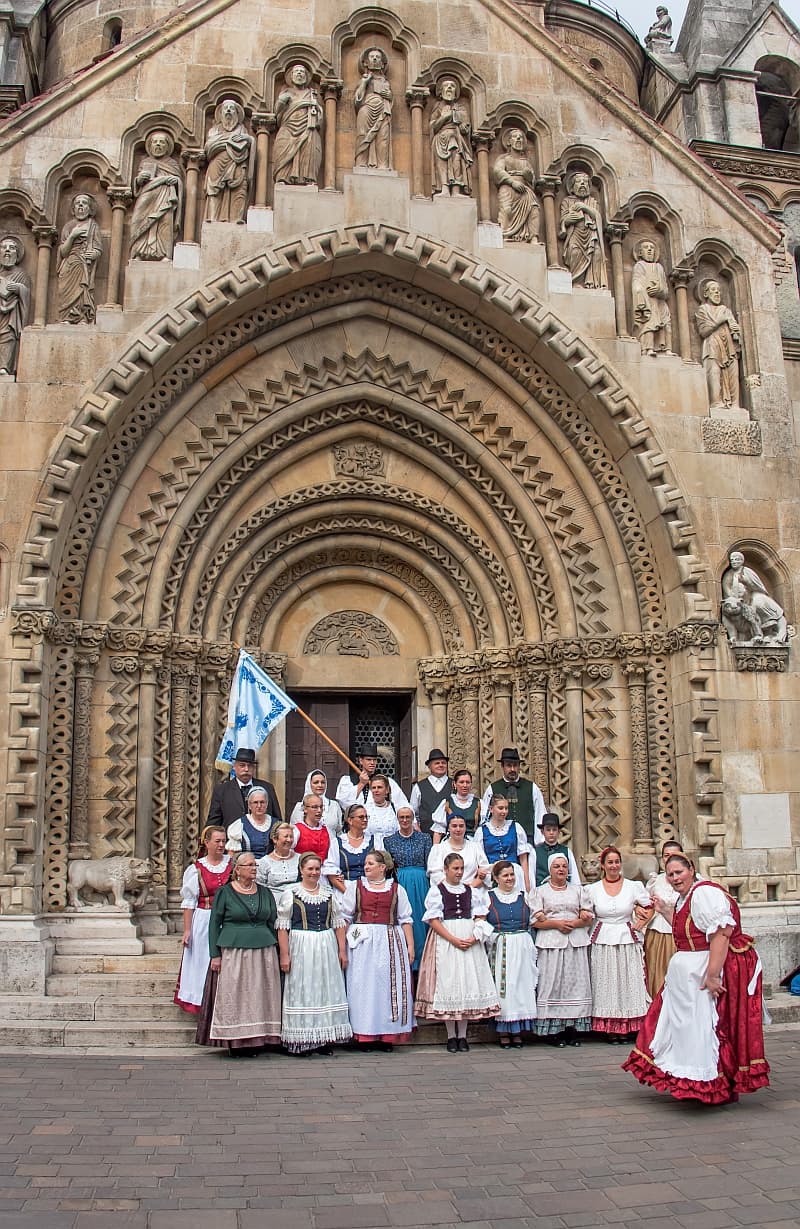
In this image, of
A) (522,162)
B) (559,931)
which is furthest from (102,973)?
(522,162)

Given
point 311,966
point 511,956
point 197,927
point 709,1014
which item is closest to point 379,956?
point 311,966

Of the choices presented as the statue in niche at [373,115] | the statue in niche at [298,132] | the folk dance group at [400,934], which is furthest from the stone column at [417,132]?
the folk dance group at [400,934]

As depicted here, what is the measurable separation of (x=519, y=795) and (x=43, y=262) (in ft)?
24.3

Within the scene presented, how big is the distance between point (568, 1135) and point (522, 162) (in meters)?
10.5

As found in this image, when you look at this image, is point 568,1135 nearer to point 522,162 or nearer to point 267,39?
point 522,162

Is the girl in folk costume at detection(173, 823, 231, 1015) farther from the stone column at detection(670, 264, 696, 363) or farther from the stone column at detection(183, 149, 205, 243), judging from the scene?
the stone column at detection(670, 264, 696, 363)

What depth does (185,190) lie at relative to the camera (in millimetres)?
12258

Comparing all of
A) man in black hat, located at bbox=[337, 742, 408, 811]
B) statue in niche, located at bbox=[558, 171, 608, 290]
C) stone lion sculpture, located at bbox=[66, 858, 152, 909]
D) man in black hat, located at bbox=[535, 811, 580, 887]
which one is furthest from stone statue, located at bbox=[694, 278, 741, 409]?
stone lion sculpture, located at bbox=[66, 858, 152, 909]

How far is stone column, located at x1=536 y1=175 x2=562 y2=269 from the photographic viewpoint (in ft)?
42.1

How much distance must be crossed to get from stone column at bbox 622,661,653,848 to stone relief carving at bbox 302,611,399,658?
3.00 m

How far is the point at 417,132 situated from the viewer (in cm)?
1294

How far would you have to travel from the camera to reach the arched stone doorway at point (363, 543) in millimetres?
11570

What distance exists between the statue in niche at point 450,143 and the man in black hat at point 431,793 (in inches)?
252

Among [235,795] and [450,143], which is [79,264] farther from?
[235,795]
